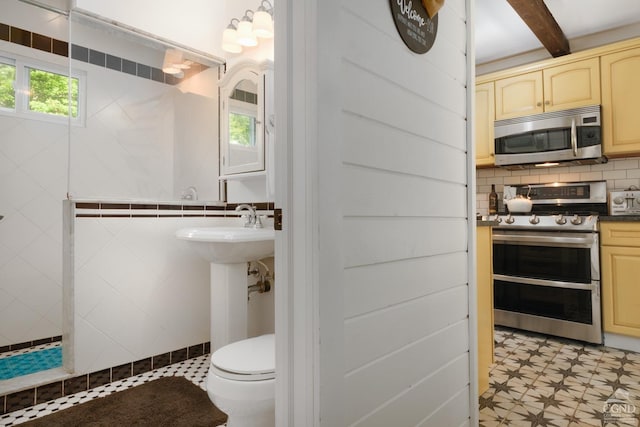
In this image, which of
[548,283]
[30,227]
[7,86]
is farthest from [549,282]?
[7,86]

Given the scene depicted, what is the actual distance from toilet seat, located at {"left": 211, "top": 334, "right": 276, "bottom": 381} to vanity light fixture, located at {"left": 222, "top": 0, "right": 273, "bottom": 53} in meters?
1.92

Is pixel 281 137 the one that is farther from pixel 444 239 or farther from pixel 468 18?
pixel 468 18

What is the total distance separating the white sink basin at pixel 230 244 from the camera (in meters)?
1.91

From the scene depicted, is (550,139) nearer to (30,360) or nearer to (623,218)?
(623,218)

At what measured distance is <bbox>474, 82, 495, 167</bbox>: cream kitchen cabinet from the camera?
3588 millimetres

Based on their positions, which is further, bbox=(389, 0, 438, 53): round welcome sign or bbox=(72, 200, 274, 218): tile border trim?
bbox=(72, 200, 274, 218): tile border trim

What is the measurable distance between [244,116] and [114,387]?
1794 millimetres

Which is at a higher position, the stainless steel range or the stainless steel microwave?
the stainless steel microwave

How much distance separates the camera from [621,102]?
9.48 ft

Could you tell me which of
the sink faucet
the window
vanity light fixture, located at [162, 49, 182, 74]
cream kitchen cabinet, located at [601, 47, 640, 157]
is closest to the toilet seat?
the sink faucet

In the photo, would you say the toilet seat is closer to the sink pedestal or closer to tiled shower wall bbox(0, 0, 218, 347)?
the sink pedestal

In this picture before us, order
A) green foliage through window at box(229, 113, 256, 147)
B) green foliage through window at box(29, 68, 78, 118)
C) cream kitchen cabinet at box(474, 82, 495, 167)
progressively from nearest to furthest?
1. green foliage through window at box(229, 113, 256, 147)
2. green foliage through window at box(29, 68, 78, 118)
3. cream kitchen cabinet at box(474, 82, 495, 167)

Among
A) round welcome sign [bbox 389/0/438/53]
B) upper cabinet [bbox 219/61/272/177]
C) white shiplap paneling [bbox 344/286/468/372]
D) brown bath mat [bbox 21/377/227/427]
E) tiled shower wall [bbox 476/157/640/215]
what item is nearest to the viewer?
white shiplap paneling [bbox 344/286/468/372]

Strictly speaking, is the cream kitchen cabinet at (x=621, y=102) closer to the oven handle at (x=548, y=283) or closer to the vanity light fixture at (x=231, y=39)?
the oven handle at (x=548, y=283)
